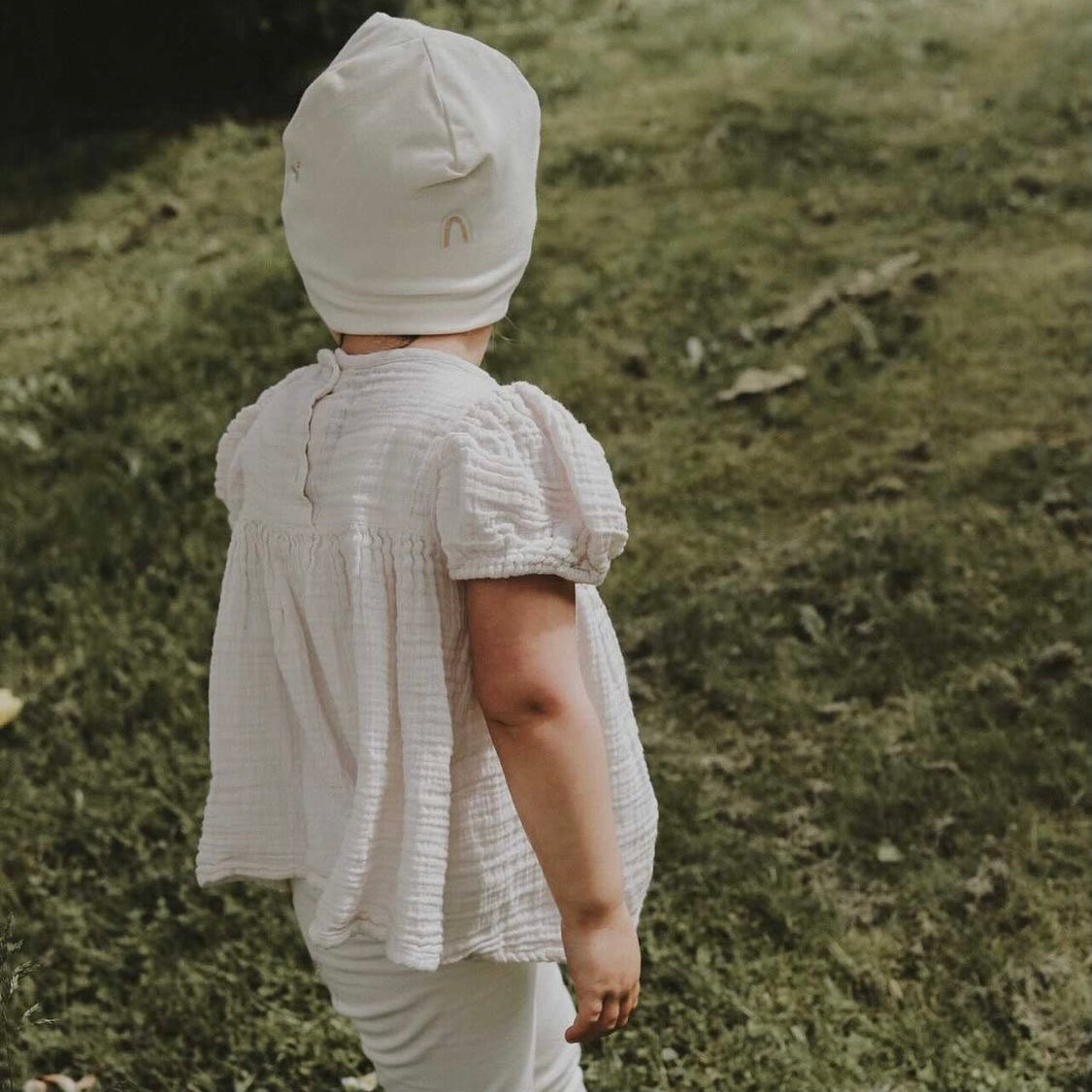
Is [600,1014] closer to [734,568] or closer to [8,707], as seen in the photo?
[8,707]

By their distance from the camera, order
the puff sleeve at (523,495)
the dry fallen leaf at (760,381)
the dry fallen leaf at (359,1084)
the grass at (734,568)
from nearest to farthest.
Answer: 1. the puff sleeve at (523,495)
2. the dry fallen leaf at (359,1084)
3. the grass at (734,568)
4. the dry fallen leaf at (760,381)

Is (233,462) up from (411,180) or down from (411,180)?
down

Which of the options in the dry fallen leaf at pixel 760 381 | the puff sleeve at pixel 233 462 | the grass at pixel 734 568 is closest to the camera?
the puff sleeve at pixel 233 462

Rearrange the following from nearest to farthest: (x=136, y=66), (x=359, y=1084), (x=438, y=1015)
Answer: (x=438, y=1015) < (x=359, y=1084) < (x=136, y=66)

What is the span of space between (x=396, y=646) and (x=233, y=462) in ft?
1.29

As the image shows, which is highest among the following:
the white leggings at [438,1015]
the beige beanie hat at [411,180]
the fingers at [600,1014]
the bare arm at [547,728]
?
the beige beanie hat at [411,180]

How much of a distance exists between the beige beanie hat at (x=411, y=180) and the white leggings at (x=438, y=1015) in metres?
0.76

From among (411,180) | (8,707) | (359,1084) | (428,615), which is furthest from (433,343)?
(8,707)

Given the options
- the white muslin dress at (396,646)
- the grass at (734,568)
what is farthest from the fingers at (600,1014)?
the grass at (734,568)

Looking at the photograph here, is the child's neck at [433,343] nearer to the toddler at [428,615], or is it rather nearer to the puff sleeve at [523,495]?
the toddler at [428,615]

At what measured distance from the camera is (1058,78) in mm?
6270

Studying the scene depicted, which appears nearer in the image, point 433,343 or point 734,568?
point 433,343

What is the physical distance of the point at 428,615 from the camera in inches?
62.6

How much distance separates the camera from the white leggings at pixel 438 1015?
5.81ft
